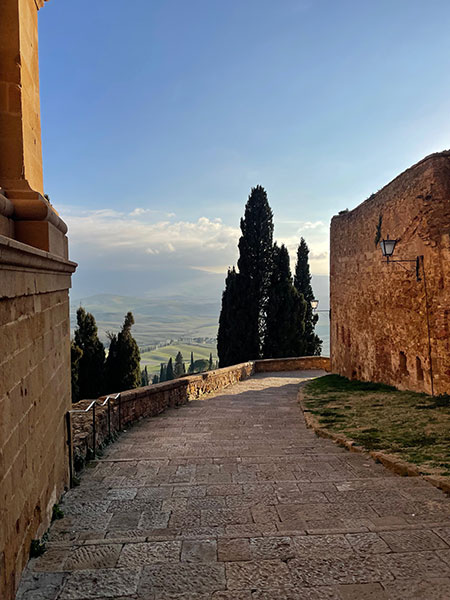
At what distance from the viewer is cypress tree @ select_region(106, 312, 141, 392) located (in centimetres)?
2202

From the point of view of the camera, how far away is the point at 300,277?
104 ft

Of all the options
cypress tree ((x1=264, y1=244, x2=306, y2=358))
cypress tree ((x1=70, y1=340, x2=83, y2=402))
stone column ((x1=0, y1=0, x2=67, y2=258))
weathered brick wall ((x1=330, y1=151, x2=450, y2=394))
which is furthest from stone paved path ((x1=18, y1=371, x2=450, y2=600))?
cypress tree ((x1=264, y1=244, x2=306, y2=358))

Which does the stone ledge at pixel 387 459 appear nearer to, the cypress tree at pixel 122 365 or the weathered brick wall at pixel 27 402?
the weathered brick wall at pixel 27 402

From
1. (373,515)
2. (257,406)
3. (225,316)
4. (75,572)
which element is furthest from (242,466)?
(225,316)

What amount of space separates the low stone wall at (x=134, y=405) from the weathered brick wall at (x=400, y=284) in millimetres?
4898

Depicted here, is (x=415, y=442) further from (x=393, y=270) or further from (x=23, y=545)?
(x=393, y=270)

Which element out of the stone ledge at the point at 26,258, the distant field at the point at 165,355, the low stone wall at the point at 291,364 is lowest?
the distant field at the point at 165,355

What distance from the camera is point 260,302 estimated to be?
85.9ft

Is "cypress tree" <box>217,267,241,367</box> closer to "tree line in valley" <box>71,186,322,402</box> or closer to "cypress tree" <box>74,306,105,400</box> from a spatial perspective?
"tree line in valley" <box>71,186,322,402</box>

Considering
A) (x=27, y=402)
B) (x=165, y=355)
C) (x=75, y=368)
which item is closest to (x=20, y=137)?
(x=27, y=402)

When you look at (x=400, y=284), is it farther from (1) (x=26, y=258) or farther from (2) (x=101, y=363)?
(2) (x=101, y=363)

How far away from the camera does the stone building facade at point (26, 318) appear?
258 cm

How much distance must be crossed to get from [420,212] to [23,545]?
32.5ft

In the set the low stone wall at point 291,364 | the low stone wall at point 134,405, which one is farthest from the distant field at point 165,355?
the low stone wall at point 134,405
